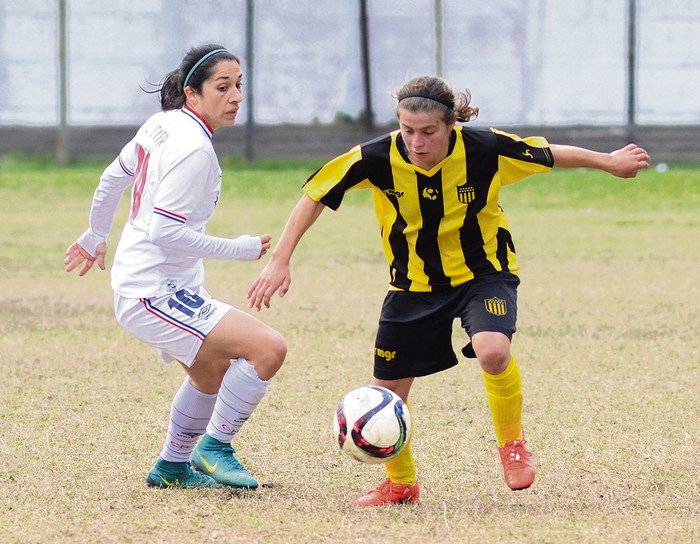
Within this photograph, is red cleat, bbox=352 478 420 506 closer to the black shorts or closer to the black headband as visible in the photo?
the black shorts

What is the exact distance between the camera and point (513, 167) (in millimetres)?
4695

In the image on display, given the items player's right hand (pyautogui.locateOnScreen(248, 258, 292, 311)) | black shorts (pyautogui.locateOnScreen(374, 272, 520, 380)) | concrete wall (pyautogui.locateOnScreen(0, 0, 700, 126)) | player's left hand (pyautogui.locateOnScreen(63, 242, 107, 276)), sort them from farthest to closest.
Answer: concrete wall (pyautogui.locateOnScreen(0, 0, 700, 126)) → player's left hand (pyautogui.locateOnScreen(63, 242, 107, 276)) → black shorts (pyautogui.locateOnScreen(374, 272, 520, 380)) → player's right hand (pyautogui.locateOnScreen(248, 258, 292, 311))

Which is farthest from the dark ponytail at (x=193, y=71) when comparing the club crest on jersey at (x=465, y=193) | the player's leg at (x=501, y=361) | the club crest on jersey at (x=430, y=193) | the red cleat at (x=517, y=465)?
the red cleat at (x=517, y=465)

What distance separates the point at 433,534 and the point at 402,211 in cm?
127

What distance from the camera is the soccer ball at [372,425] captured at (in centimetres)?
422

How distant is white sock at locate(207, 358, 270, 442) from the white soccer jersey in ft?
1.20

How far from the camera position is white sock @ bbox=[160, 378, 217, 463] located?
4.61m

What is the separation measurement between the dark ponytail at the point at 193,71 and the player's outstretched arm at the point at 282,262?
590 millimetres

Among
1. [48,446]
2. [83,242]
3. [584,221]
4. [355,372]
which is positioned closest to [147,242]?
[83,242]

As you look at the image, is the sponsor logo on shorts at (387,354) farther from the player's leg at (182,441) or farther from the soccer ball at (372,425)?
the player's leg at (182,441)

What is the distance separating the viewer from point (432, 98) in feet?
14.5

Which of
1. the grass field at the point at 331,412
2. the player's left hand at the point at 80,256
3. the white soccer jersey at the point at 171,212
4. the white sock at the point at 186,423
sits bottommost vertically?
the grass field at the point at 331,412

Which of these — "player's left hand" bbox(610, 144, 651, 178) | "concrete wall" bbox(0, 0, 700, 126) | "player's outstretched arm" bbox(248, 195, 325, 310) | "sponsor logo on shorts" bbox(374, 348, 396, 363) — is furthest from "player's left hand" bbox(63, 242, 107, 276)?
"concrete wall" bbox(0, 0, 700, 126)

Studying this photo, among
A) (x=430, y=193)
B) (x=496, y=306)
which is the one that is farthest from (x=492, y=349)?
(x=430, y=193)
